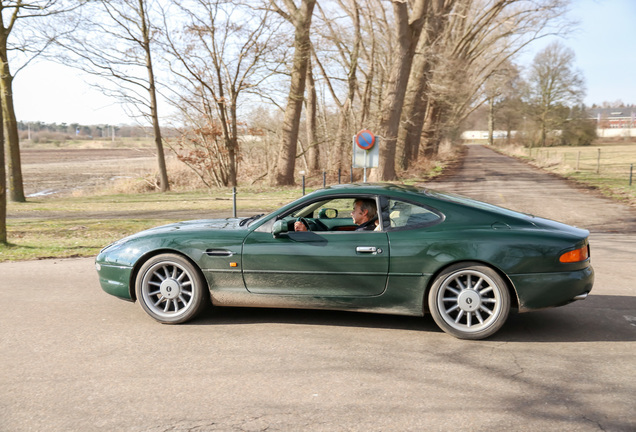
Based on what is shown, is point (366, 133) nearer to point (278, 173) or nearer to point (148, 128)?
point (278, 173)

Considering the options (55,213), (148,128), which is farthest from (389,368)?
(148,128)

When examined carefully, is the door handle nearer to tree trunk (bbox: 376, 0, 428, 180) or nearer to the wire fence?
tree trunk (bbox: 376, 0, 428, 180)

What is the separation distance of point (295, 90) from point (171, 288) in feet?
62.1

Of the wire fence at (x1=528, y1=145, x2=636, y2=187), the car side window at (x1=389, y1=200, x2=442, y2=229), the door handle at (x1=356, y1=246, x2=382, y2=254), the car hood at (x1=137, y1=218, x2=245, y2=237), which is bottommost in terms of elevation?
the wire fence at (x1=528, y1=145, x2=636, y2=187)

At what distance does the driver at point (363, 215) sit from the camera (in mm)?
5461

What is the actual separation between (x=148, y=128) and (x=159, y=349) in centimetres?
2273

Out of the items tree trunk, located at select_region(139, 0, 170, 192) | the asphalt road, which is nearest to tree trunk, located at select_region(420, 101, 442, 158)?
tree trunk, located at select_region(139, 0, 170, 192)

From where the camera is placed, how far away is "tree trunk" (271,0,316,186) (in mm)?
22844

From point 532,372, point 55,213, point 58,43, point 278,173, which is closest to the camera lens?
point 532,372

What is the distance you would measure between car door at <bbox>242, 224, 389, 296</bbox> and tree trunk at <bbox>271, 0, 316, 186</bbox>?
61.8 ft

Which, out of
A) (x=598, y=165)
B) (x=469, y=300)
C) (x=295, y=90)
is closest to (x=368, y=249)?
(x=469, y=300)

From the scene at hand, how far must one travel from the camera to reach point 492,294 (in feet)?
16.6

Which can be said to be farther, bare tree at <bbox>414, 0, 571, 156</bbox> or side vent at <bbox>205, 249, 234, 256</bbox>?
bare tree at <bbox>414, 0, 571, 156</bbox>

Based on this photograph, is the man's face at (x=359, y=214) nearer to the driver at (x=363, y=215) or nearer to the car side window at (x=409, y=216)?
the driver at (x=363, y=215)
